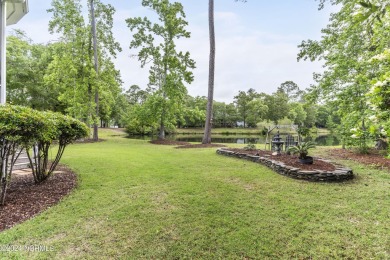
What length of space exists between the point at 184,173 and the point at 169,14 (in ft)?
40.9

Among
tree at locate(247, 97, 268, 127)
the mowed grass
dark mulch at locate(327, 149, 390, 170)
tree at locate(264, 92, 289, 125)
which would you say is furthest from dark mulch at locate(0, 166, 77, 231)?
tree at locate(264, 92, 289, 125)

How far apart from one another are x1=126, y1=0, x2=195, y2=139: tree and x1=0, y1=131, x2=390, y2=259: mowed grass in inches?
408

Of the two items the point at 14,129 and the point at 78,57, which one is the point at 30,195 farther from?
the point at 78,57

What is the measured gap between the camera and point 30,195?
394 cm

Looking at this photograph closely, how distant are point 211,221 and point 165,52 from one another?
13972 mm

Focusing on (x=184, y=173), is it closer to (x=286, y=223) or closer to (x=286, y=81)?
(x=286, y=223)

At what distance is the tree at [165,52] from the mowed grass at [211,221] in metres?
10.4

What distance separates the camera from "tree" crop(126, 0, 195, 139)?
1434 centimetres

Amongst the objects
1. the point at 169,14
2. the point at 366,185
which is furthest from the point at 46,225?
the point at 169,14

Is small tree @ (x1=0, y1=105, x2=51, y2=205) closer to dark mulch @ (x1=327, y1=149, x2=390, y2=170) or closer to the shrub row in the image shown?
the shrub row

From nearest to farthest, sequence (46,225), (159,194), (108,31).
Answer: (46,225), (159,194), (108,31)

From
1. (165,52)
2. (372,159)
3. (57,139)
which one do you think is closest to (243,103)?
(165,52)

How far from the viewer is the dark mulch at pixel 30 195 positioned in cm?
319

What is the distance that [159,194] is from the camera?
4098 millimetres
